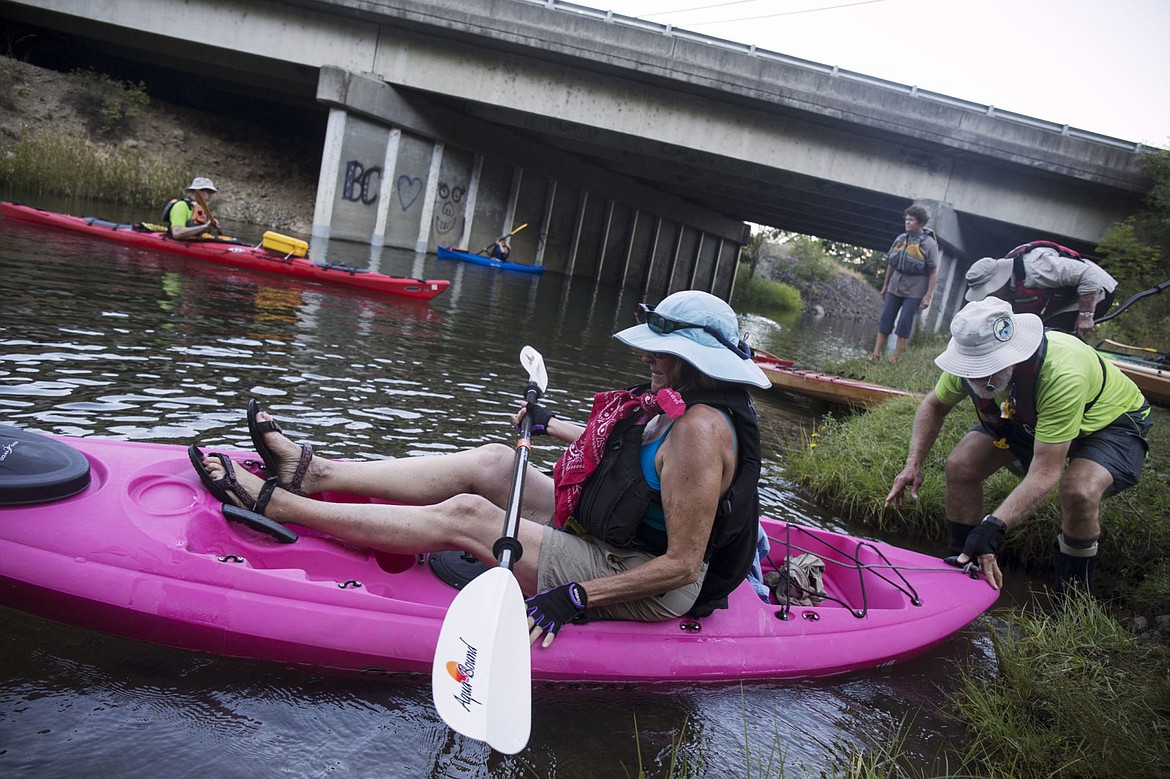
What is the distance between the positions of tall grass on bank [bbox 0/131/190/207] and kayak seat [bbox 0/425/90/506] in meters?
14.0

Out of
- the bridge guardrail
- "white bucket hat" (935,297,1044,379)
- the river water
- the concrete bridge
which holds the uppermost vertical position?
the bridge guardrail

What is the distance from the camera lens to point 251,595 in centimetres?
284

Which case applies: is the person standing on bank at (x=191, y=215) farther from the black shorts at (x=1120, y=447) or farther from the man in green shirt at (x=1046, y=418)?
the black shorts at (x=1120, y=447)

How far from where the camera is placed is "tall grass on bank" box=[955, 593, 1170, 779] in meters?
2.61

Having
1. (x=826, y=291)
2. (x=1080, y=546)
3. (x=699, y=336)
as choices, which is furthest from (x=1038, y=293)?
(x=826, y=291)

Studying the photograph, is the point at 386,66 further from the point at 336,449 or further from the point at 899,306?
the point at 336,449

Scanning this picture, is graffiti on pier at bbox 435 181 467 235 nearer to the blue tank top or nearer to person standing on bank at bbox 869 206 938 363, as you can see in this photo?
person standing on bank at bbox 869 206 938 363

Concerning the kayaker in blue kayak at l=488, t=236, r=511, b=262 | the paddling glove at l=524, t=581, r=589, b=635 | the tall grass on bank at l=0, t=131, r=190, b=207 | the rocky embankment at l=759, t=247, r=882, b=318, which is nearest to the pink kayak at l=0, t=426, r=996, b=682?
the paddling glove at l=524, t=581, r=589, b=635

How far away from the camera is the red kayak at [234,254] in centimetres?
1026

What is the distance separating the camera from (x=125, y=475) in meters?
3.15

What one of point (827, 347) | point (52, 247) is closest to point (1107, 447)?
point (52, 247)

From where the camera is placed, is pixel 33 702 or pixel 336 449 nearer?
pixel 33 702

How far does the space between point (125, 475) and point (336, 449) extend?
190 cm

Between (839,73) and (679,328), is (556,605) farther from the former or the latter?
(839,73)
